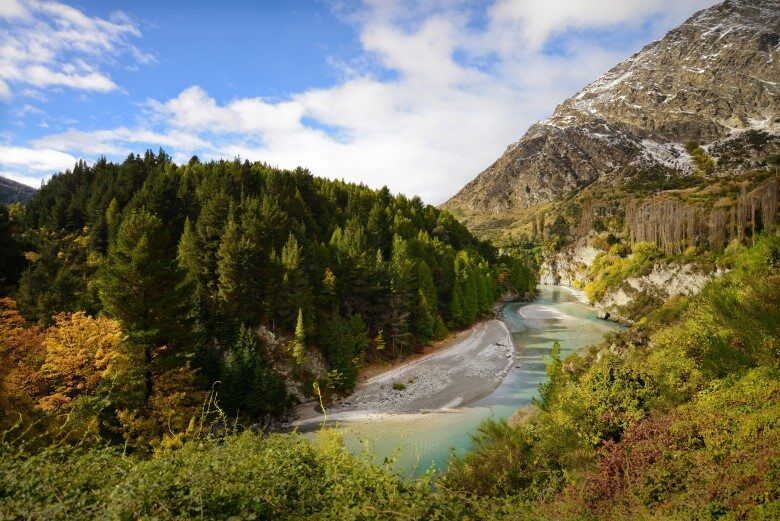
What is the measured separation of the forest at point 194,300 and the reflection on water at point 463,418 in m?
5.96

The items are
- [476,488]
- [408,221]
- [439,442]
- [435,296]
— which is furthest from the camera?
[408,221]

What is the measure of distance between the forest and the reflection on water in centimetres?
596

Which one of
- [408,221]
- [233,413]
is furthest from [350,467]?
[408,221]

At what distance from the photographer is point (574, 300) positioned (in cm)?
10312

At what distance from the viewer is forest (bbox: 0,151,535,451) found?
1991 centimetres

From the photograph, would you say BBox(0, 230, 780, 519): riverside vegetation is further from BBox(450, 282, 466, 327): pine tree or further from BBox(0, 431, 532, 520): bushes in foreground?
BBox(450, 282, 466, 327): pine tree

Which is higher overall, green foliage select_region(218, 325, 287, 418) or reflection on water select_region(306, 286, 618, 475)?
green foliage select_region(218, 325, 287, 418)

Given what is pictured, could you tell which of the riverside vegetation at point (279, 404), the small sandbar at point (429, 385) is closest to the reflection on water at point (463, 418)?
the small sandbar at point (429, 385)

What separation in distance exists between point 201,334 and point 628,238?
351 ft

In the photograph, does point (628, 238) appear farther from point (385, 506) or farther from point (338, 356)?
point (385, 506)

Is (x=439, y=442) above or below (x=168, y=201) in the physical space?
below

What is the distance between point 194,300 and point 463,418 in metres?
25.9

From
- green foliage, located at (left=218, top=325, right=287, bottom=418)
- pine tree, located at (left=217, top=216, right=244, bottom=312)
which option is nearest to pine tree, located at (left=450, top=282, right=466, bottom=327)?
green foliage, located at (left=218, top=325, right=287, bottom=418)

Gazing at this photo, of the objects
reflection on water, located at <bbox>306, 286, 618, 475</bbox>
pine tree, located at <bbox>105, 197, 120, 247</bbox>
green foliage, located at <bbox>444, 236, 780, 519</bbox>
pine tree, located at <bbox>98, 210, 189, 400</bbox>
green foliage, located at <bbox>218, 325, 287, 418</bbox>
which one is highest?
pine tree, located at <bbox>105, 197, 120, 247</bbox>
